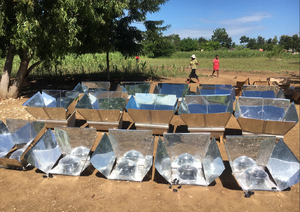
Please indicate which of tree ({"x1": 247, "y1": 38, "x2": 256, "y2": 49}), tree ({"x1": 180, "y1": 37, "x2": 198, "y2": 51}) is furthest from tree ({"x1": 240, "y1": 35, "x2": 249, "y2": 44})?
tree ({"x1": 180, "y1": 37, "x2": 198, "y2": 51})

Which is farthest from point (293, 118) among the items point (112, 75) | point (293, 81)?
point (112, 75)

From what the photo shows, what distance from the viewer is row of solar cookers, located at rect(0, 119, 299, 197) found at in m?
3.79

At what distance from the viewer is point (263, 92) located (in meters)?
7.12

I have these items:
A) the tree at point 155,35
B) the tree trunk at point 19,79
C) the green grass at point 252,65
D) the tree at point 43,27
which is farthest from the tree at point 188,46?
the tree trunk at point 19,79

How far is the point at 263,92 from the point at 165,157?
16.0 feet

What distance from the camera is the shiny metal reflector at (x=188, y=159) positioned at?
3.80 meters

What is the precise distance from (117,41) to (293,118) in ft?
30.0

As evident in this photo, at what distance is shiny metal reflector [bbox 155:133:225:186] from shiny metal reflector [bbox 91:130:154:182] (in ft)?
1.00

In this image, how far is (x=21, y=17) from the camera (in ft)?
20.9

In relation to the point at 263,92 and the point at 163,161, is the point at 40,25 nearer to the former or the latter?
the point at 163,161

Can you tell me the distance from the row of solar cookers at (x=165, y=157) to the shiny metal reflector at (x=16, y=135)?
1.7 inches

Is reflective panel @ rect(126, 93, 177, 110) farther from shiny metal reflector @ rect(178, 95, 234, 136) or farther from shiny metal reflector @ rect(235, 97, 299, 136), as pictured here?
shiny metal reflector @ rect(235, 97, 299, 136)

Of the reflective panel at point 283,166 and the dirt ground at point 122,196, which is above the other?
the reflective panel at point 283,166

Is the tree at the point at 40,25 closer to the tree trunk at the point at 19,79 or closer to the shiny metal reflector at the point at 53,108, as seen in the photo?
the tree trunk at the point at 19,79
